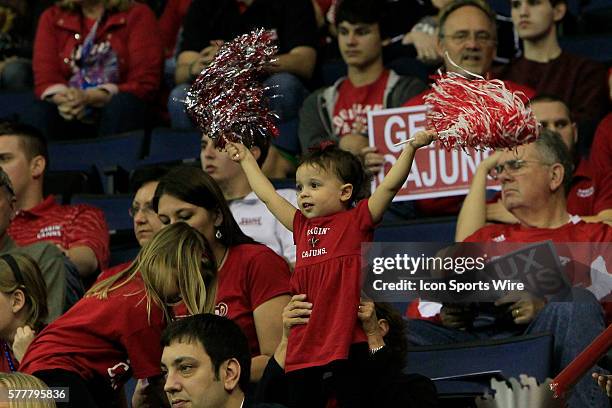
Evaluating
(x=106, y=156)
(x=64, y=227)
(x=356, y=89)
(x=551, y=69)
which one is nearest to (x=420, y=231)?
(x=356, y=89)

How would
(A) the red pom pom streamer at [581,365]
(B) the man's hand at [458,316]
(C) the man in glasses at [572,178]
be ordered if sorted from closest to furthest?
(A) the red pom pom streamer at [581,365], (B) the man's hand at [458,316], (C) the man in glasses at [572,178]

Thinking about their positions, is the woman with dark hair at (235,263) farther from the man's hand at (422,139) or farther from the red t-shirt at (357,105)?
the red t-shirt at (357,105)

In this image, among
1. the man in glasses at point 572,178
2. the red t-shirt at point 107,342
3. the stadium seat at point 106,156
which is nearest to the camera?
the red t-shirt at point 107,342

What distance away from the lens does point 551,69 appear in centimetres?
643

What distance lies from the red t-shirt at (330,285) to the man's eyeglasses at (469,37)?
2060mm

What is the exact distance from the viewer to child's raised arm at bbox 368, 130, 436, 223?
13.4 ft

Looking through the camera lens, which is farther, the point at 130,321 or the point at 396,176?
the point at 130,321

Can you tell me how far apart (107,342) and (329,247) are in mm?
732

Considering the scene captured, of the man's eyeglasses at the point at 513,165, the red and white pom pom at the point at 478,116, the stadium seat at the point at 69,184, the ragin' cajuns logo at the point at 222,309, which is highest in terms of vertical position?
the red and white pom pom at the point at 478,116

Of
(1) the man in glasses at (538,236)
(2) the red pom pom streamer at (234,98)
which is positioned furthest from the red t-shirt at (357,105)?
(2) the red pom pom streamer at (234,98)

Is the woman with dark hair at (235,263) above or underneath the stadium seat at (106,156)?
underneath

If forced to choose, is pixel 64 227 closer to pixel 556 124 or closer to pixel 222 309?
pixel 222 309

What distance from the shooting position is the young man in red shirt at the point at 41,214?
586 cm

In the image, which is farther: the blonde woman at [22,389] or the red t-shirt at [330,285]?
the red t-shirt at [330,285]
